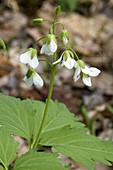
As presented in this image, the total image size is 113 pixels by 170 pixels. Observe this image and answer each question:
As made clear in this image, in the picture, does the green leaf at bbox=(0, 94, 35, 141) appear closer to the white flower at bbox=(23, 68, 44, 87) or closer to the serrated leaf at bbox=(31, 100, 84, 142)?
the serrated leaf at bbox=(31, 100, 84, 142)

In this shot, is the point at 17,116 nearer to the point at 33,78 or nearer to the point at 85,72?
the point at 33,78

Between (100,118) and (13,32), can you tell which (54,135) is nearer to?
(100,118)

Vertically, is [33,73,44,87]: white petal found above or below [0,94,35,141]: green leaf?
above

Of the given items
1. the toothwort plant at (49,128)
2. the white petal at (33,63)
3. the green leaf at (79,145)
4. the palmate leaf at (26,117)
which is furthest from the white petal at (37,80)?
the green leaf at (79,145)

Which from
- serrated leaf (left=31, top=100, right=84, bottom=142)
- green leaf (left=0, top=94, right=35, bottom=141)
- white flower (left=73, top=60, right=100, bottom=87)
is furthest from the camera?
serrated leaf (left=31, top=100, right=84, bottom=142)

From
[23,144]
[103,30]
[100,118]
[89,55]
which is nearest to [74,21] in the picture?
[103,30]

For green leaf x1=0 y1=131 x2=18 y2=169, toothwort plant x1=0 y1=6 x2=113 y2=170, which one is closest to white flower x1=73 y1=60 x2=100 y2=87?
toothwort plant x1=0 y1=6 x2=113 y2=170

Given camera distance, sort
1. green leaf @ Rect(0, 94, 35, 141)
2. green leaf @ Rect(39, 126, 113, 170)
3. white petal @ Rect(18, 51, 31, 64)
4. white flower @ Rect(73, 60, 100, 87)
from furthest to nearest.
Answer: green leaf @ Rect(0, 94, 35, 141) < green leaf @ Rect(39, 126, 113, 170) < white flower @ Rect(73, 60, 100, 87) < white petal @ Rect(18, 51, 31, 64)
